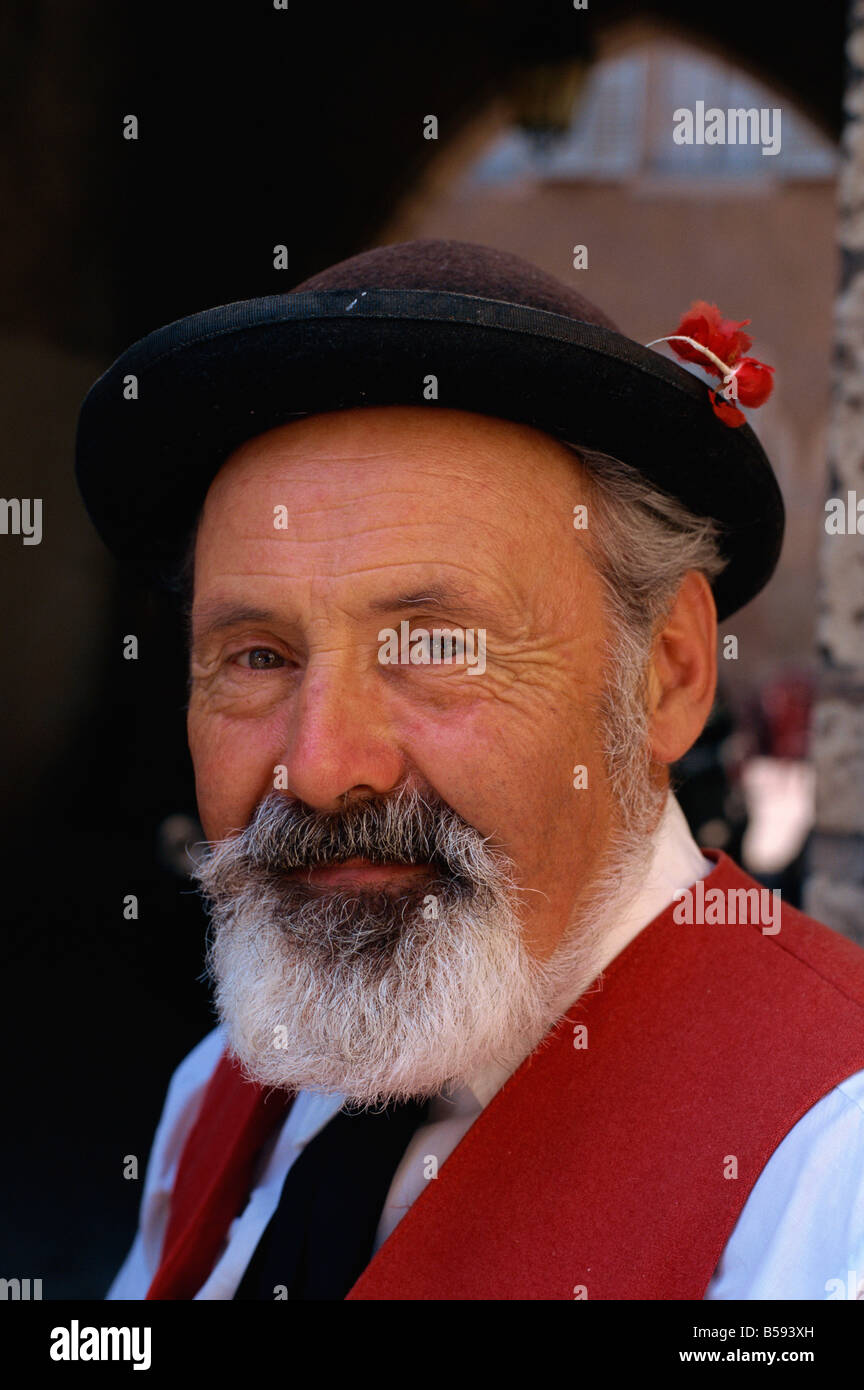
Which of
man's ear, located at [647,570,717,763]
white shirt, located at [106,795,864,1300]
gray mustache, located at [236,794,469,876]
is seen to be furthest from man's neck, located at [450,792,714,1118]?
gray mustache, located at [236,794,469,876]

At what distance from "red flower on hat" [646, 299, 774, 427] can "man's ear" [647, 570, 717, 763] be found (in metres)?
0.29

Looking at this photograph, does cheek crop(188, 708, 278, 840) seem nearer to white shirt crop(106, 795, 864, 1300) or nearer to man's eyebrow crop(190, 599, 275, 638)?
man's eyebrow crop(190, 599, 275, 638)

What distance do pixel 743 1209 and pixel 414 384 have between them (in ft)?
3.68

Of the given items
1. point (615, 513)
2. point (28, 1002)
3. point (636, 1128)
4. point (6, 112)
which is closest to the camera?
point (636, 1128)

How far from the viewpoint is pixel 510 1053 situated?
5.08 ft

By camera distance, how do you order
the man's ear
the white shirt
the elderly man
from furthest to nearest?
the man's ear < the elderly man < the white shirt

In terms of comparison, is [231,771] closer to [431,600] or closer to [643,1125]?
[431,600]

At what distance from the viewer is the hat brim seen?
1460mm

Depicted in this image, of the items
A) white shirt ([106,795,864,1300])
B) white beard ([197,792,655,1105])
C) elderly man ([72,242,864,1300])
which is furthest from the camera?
white beard ([197,792,655,1105])

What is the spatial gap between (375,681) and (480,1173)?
67cm

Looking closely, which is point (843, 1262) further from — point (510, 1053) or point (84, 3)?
point (84, 3)

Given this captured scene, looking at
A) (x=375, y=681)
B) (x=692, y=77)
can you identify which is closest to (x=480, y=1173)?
(x=375, y=681)

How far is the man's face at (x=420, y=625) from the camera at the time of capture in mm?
1487

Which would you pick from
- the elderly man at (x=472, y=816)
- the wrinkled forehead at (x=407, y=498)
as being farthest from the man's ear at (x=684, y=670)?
the wrinkled forehead at (x=407, y=498)
